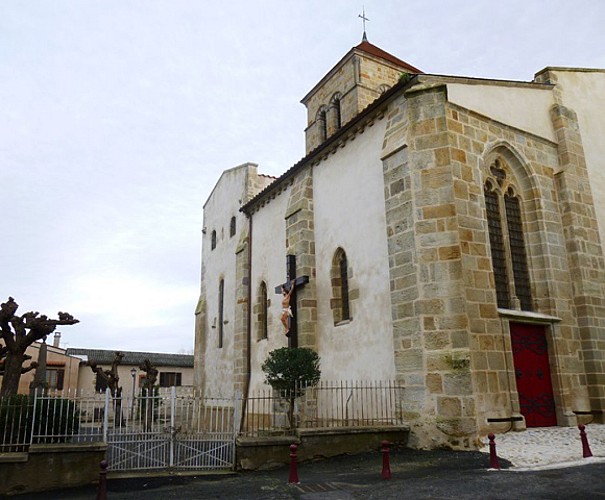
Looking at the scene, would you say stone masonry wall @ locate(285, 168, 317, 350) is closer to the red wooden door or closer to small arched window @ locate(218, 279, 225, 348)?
the red wooden door

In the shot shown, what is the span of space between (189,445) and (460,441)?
5.07 metres

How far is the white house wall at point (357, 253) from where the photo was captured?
474 inches

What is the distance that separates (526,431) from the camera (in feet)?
34.2

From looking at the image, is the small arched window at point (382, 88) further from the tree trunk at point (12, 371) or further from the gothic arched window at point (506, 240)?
the tree trunk at point (12, 371)

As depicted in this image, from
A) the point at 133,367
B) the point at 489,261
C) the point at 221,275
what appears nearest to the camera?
the point at 489,261

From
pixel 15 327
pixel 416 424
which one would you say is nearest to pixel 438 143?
pixel 416 424

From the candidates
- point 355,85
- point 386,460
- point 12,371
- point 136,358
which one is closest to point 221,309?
point 355,85

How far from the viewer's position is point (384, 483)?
24.4 feet

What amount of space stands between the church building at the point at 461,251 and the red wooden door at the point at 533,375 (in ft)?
0.11

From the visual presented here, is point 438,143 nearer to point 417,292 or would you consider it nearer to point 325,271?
point 417,292

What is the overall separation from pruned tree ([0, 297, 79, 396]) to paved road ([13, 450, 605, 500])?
3011mm

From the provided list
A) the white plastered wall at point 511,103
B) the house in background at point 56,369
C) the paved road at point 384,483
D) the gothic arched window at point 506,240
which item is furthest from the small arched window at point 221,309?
the house in background at point 56,369

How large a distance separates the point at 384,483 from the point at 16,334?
7.77 metres

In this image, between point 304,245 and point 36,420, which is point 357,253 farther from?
point 36,420
